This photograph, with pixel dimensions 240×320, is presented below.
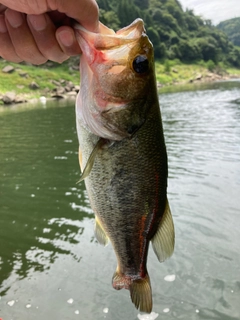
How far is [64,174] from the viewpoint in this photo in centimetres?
1197

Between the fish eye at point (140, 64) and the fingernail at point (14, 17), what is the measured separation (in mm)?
775

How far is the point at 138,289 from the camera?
2.55 meters

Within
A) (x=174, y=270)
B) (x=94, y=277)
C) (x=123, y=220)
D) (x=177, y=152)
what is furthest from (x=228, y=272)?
(x=177, y=152)

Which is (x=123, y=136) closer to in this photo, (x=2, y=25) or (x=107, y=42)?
(x=107, y=42)

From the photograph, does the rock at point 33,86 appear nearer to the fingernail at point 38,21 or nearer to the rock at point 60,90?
the rock at point 60,90

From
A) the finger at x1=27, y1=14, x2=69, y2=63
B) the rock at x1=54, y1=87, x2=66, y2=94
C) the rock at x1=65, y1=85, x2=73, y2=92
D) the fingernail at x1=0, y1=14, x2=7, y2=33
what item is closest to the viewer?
the finger at x1=27, y1=14, x2=69, y2=63

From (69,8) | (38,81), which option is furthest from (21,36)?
(38,81)

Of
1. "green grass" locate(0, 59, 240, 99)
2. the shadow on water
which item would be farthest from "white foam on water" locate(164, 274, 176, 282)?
"green grass" locate(0, 59, 240, 99)

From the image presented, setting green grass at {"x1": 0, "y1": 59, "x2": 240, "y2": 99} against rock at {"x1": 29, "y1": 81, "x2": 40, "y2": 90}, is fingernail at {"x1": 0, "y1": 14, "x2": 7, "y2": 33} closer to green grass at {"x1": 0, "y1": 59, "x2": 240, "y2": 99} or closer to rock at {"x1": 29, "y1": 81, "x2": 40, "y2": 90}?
green grass at {"x1": 0, "y1": 59, "x2": 240, "y2": 99}

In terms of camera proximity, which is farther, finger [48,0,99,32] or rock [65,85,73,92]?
rock [65,85,73,92]

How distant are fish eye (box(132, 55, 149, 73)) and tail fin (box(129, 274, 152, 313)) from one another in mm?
1508

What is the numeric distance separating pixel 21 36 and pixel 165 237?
1.65 meters

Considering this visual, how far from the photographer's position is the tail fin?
2.49 m

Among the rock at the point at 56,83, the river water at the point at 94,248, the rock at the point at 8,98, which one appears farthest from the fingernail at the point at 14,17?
the rock at the point at 56,83
